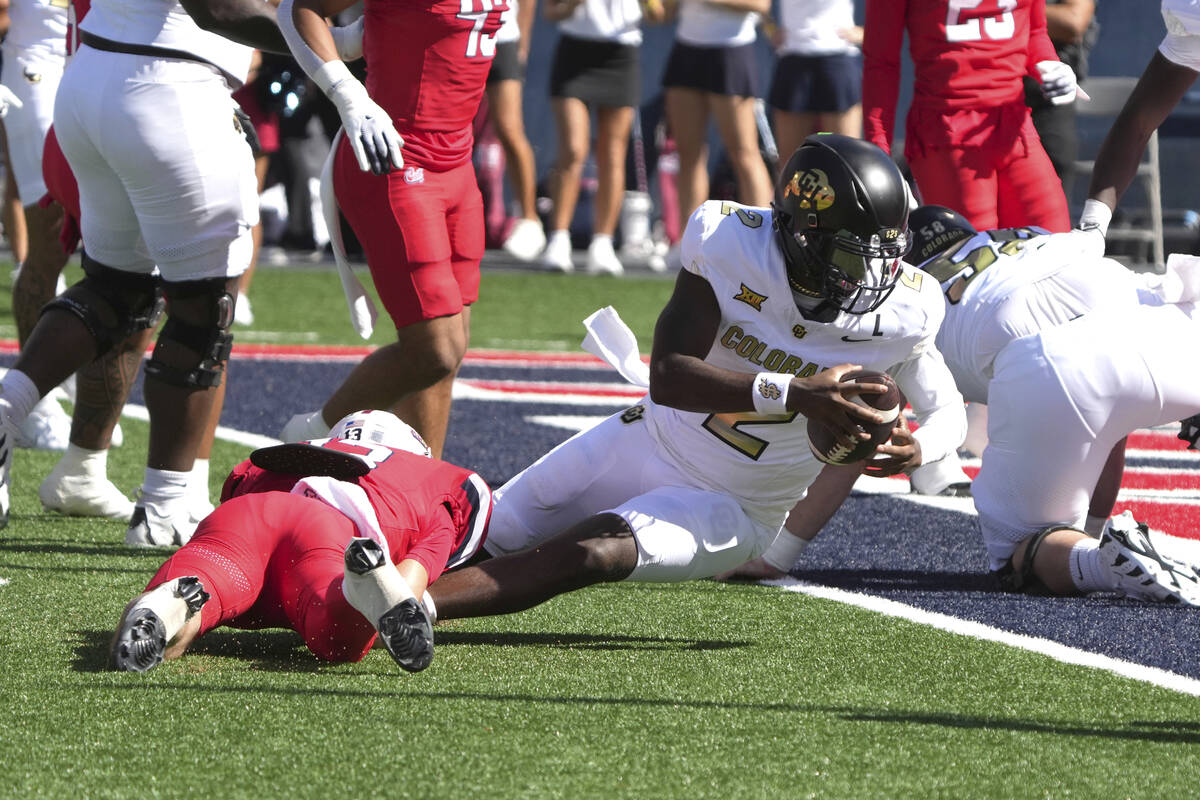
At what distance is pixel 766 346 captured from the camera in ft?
11.8

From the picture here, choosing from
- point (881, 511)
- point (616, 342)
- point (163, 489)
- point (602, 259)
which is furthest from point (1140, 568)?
point (602, 259)

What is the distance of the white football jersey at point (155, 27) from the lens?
4.27m

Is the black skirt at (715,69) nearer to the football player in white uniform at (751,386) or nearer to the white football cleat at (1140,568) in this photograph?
the white football cleat at (1140,568)

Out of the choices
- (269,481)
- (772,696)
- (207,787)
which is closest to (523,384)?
(269,481)

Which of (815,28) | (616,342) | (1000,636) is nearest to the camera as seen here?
(1000,636)

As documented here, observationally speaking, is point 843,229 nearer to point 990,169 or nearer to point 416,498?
point 416,498

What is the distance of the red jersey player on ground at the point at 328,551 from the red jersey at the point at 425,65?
3.81 ft

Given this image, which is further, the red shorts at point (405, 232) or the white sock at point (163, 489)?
the red shorts at point (405, 232)

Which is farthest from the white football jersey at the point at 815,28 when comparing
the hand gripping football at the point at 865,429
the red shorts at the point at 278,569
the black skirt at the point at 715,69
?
the red shorts at the point at 278,569

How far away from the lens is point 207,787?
2.57 m

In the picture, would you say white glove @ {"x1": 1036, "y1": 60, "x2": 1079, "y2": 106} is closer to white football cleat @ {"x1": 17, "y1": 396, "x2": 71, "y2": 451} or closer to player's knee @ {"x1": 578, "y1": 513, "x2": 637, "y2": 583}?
player's knee @ {"x1": 578, "y1": 513, "x2": 637, "y2": 583}

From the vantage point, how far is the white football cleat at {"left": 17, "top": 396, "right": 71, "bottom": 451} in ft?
18.9

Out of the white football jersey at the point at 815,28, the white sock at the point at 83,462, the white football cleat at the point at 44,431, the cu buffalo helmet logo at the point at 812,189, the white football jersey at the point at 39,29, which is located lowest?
the white football cleat at the point at 44,431

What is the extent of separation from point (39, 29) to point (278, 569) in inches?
146
